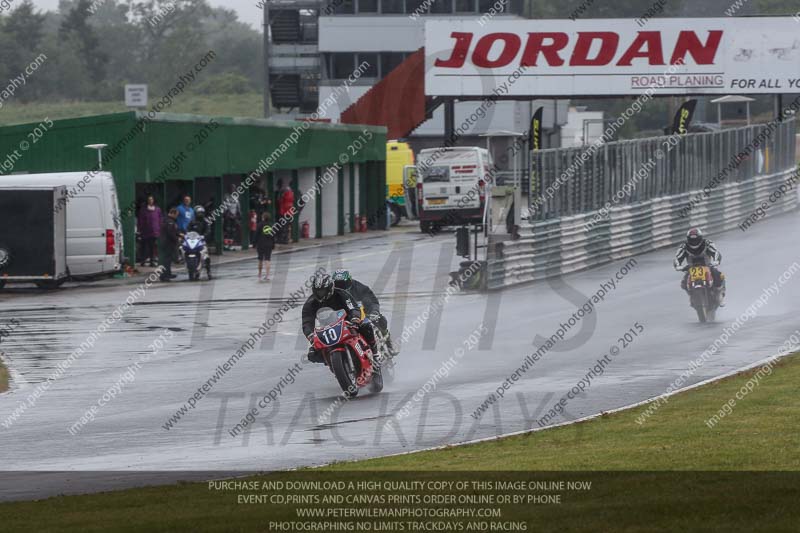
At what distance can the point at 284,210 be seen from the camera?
43312mm

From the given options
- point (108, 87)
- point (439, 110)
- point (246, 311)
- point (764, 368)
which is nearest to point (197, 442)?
point (764, 368)

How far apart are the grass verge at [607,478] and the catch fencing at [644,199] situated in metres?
16.4

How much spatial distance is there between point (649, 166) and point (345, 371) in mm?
22905

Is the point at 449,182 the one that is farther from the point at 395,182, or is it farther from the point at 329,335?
the point at 329,335

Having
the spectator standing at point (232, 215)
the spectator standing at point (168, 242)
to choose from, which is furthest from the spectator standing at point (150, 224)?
the spectator standing at point (232, 215)

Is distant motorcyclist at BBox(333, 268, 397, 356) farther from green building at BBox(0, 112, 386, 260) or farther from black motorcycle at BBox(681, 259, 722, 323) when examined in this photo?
green building at BBox(0, 112, 386, 260)

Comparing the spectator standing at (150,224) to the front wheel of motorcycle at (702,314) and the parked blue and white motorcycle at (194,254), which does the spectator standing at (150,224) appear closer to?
the parked blue and white motorcycle at (194,254)

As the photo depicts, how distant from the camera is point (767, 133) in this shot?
45250 millimetres

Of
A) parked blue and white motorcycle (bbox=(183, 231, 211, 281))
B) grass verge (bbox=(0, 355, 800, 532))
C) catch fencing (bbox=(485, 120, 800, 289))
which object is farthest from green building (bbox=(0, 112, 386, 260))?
grass verge (bbox=(0, 355, 800, 532))

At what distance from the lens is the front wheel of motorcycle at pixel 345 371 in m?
16.7

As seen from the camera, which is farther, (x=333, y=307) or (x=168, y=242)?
(x=168, y=242)

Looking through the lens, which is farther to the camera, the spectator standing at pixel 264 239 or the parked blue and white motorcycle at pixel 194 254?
the parked blue and white motorcycle at pixel 194 254

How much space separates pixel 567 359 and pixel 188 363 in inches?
227

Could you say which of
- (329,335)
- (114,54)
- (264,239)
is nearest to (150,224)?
(264,239)
